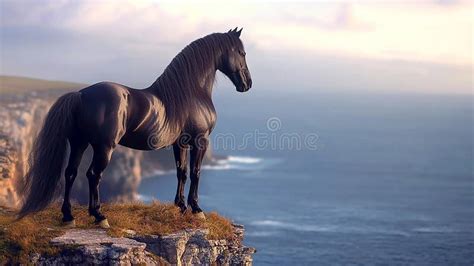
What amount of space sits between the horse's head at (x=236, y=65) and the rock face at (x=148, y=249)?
4.22 metres

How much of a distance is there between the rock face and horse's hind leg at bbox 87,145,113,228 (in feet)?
1.36

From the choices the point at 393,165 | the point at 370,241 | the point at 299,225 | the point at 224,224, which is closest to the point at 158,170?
the point at 393,165

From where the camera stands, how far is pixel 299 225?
93750 mm

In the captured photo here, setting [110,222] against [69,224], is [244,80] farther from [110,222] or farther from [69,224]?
[69,224]

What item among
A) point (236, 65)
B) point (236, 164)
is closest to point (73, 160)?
point (236, 65)

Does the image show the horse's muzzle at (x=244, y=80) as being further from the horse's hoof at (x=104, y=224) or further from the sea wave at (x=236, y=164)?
the sea wave at (x=236, y=164)

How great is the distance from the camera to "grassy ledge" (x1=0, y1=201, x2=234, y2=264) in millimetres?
17906

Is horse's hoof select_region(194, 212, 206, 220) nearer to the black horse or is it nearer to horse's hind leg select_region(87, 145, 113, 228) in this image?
the black horse

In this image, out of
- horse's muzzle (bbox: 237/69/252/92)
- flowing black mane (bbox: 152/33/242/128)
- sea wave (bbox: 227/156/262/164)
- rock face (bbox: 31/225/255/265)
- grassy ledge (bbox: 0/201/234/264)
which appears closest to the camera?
rock face (bbox: 31/225/255/265)

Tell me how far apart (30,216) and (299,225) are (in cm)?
7579

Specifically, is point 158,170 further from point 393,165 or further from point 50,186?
point 50,186

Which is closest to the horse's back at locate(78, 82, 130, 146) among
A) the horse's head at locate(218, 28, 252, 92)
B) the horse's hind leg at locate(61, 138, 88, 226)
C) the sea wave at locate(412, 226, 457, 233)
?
the horse's hind leg at locate(61, 138, 88, 226)

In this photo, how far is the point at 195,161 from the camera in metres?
20.7

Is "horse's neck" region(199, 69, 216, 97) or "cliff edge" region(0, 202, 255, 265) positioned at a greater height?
"horse's neck" region(199, 69, 216, 97)
